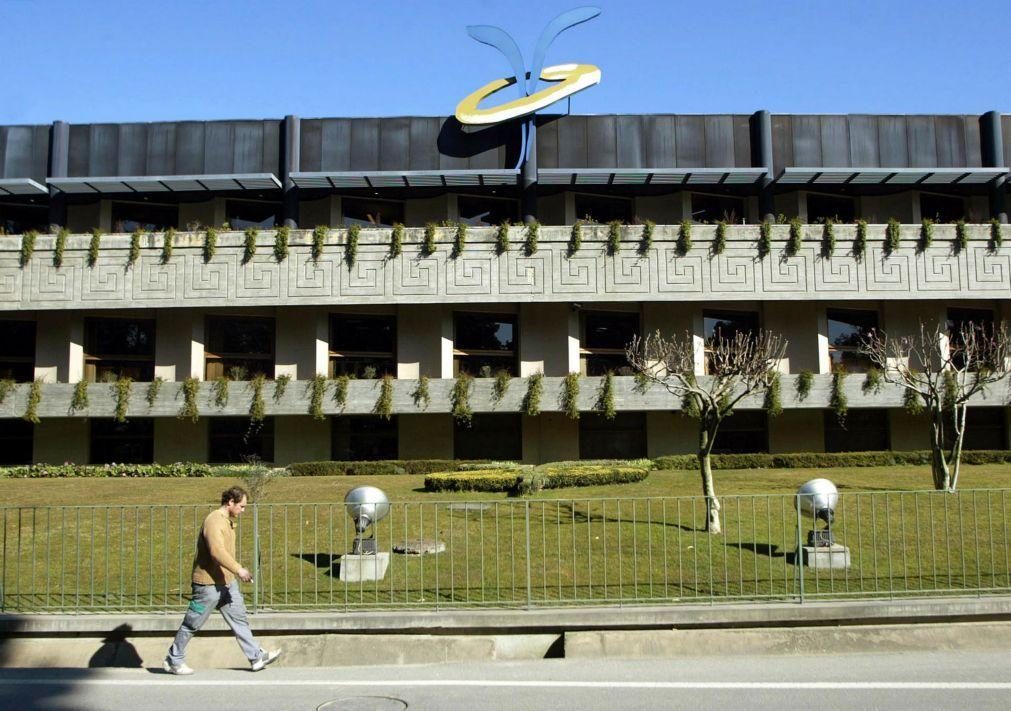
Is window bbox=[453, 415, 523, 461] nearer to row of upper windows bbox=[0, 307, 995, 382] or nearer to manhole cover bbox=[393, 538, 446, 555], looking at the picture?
row of upper windows bbox=[0, 307, 995, 382]

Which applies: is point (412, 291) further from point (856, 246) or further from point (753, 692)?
point (753, 692)

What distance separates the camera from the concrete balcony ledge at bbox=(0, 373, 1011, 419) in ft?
93.8

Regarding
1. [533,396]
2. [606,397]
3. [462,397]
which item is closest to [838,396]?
Result: [606,397]

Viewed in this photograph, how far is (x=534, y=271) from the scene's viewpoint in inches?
1140

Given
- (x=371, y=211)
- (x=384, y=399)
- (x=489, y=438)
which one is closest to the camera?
(x=384, y=399)

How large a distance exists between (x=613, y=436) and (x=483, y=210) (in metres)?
9.14

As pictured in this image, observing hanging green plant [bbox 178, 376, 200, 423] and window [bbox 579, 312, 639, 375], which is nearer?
hanging green plant [bbox 178, 376, 200, 423]

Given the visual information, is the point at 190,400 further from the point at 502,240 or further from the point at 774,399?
the point at 774,399

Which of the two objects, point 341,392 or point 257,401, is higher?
point 341,392

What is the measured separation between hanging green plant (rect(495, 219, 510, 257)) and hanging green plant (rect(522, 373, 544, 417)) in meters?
4.05

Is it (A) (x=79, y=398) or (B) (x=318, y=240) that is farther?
(B) (x=318, y=240)

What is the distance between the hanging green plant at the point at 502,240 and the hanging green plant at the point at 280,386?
767 cm

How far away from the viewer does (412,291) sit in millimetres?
28938

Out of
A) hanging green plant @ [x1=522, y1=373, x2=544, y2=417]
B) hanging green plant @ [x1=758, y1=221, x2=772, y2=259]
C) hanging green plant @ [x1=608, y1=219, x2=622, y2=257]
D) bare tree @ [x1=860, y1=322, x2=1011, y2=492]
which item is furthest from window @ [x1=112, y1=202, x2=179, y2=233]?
bare tree @ [x1=860, y1=322, x2=1011, y2=492]
